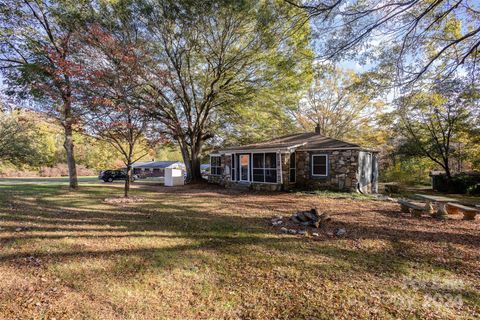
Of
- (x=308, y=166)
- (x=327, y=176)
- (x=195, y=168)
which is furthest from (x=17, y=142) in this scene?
(x=327, y=176)

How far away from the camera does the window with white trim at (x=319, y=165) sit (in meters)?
12.6

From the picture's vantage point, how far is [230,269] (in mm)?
3703

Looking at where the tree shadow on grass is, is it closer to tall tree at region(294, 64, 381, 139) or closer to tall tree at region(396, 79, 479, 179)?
tall tree at region(396, 79, 479, 179)

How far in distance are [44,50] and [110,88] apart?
3.73 metres

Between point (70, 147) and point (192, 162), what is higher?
point (70, 147)

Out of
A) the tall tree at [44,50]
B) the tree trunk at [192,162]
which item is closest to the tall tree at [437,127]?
the tree trunk at [192,162]

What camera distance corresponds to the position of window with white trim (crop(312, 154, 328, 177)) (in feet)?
41.5

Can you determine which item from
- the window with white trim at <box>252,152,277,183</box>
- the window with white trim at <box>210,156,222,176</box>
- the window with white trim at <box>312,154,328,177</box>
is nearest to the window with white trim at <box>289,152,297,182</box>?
the window with white trim at <box>252,152,277,183</box>

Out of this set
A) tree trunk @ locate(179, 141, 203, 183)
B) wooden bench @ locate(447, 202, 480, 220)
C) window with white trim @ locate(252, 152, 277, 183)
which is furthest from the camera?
tree trunk @ locate(179, 141, 203, 183)

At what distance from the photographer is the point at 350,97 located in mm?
23484

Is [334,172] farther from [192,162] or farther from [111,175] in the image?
[111,175]

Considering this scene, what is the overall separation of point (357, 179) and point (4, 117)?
2643 centimetres

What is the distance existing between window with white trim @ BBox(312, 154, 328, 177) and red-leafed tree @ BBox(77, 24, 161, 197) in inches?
327

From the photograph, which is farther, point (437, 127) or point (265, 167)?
point (437, 127)
